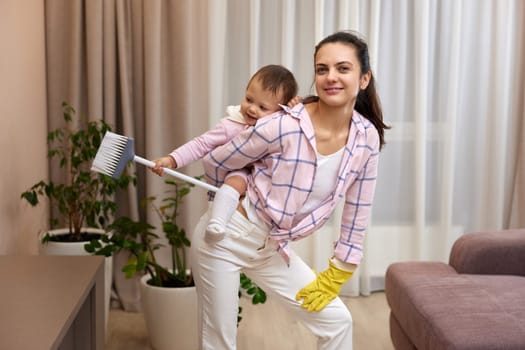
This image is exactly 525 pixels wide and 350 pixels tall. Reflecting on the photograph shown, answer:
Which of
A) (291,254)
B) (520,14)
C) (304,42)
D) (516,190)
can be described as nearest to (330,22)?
(304,42)

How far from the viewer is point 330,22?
3.90m

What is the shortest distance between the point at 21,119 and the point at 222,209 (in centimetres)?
148

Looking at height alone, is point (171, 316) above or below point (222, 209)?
below

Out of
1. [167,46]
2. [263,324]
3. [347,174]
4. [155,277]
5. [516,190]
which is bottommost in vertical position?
[263,324]

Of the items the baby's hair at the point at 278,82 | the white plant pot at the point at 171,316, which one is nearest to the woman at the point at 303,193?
the baby's hair at the point at 278,82

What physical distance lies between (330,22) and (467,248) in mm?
1446

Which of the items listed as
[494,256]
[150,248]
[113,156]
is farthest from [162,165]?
[494,256]

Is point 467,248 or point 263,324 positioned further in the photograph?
point 263,324

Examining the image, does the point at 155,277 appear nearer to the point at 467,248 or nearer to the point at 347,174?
the point at 467,248

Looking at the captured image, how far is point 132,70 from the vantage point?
3.70 metres

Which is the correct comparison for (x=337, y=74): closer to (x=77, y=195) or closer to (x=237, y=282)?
(x=237, y=282)

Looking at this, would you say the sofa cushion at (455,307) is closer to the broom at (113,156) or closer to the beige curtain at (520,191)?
the broom at (113,156)

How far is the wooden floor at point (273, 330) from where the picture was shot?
332cm

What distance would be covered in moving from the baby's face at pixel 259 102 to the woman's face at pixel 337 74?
20 centimetres
